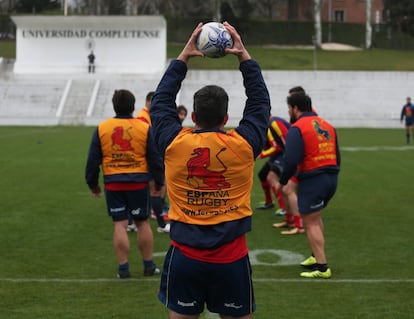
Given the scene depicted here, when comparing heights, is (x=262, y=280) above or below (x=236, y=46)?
below

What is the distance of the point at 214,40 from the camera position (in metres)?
4.06

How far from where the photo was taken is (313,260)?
802 cm

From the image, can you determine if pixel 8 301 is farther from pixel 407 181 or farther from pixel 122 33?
pixel 122 33

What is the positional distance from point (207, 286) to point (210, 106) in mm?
1047

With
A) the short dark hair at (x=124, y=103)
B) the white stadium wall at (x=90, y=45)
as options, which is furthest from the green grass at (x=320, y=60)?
the short dark hair at (x=124, y=103)

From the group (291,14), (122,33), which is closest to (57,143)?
(122,33)

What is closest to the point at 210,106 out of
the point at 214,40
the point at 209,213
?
the point at 214,40

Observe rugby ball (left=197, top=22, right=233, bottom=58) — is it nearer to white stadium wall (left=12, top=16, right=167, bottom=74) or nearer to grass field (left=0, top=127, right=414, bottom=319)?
grass field (left=0, top=127, right=414, bottom=319)

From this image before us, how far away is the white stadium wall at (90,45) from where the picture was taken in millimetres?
51031

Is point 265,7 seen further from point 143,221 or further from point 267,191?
point 143,221

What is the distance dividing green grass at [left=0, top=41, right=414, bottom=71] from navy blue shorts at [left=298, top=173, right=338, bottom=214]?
43.0 meters

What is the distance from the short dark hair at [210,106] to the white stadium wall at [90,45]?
155 ft

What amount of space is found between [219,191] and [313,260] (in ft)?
14.1

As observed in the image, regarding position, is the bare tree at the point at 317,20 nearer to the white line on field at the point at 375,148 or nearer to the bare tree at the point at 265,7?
the bare tree at the point at 265,7
